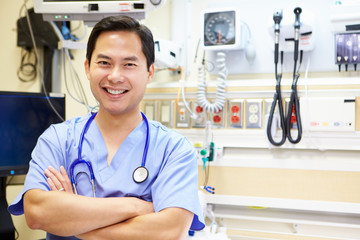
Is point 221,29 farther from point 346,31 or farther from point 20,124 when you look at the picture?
point 20,124

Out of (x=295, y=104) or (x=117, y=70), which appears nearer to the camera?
(x=117, y=70)

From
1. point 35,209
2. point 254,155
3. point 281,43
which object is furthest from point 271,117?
point 35,209

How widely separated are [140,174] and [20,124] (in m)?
0.94

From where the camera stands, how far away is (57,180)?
43.9 inches

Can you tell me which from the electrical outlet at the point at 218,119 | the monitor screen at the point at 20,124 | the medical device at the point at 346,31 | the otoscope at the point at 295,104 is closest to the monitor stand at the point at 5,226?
the monitor screen at the point at 20,124

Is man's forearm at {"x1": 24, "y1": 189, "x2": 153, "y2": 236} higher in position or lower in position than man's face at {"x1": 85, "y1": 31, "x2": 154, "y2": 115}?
lower

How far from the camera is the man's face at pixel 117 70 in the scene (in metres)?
1.17

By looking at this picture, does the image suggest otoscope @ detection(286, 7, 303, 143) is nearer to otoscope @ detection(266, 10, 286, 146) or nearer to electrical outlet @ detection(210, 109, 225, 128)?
otoscope @ detection(266, 10, 286, 146)

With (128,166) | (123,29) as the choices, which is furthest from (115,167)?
(123,29)

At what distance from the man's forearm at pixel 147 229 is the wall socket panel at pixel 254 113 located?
0.89 meters

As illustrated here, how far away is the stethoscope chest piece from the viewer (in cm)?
114

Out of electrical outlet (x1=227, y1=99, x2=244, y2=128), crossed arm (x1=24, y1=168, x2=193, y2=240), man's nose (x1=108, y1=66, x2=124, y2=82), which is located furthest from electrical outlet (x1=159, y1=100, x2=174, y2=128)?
crossed arm (x1=24, y1=168, x2=193, y2=240)

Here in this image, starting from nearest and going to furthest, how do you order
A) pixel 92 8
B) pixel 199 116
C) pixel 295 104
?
1. pixel 92 8
2. pixel 295 104
3. pixel 199 116

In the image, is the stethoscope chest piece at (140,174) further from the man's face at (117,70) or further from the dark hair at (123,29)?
the dark hair at (123,29)
